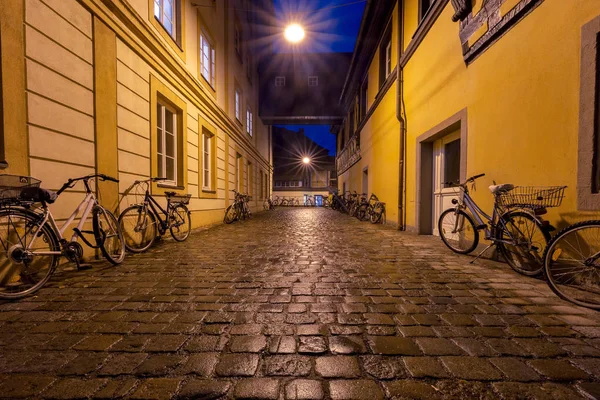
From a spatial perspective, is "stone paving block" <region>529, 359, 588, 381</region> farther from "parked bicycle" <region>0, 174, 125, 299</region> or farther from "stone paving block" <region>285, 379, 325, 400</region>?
"parked bicycle" <region>0, 174, 125, 299</region>

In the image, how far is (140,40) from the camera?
5.00 metres

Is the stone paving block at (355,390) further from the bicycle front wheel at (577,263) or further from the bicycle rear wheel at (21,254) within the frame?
the bicycle rear wheel at (21,254)

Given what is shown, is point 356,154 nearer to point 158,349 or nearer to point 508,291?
point 508,291

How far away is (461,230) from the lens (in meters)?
4.38

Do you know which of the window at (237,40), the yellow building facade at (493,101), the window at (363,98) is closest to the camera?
the yellow building facade at (493,101)

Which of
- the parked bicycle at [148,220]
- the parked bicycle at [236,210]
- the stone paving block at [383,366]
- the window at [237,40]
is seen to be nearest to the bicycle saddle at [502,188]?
the stone paving block at [383,366]

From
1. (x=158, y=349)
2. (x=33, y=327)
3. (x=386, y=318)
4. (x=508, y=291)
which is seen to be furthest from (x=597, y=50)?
(x=33, y=327)

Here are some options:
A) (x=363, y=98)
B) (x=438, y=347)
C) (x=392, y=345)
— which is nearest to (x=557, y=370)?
(x=438, y=347)

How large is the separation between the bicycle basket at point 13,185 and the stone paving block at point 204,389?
103 inches

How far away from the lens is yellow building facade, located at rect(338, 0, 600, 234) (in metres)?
2.73

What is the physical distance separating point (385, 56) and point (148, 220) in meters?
9.44

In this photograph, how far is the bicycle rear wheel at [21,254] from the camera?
2596 mm

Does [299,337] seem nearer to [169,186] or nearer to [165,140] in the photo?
[169,186]

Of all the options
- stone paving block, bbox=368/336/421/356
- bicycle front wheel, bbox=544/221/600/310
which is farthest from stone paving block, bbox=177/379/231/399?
bicycle front wheel, bbox=544/221/600/310
